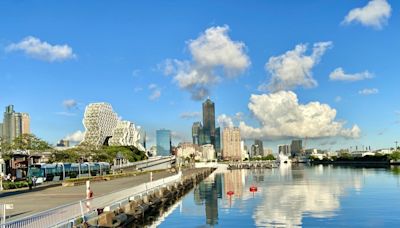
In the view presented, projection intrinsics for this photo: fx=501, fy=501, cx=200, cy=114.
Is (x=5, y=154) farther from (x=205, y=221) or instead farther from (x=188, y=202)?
(x=205, y=221)

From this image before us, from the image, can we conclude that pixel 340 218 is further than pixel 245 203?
No

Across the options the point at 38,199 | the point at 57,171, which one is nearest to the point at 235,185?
the point at 57,171

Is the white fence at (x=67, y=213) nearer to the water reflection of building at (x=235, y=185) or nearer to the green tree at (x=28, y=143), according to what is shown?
the water reflection of building at (x=235, y=185)

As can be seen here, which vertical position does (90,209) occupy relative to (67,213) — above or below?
below

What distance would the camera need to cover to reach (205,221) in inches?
1743

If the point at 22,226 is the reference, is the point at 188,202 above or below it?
below

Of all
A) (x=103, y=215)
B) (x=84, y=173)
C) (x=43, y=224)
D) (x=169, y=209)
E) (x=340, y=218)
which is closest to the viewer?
(x=43, y=224)

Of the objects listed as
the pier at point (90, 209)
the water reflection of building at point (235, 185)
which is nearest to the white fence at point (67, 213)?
the pier at point (90, 209)

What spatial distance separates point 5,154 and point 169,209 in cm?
4363

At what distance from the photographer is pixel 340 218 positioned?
44.7 meters

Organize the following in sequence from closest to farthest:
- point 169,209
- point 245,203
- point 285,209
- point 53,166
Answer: point 285,209
point 169,209
point 245,203
point 53,166

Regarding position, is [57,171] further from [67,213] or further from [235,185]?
[67,213]

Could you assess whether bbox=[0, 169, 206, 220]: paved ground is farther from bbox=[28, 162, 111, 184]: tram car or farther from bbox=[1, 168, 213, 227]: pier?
bbox=[28, 162, 111, 184]: tram car

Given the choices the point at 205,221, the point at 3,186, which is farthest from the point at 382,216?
the point at 3,186
